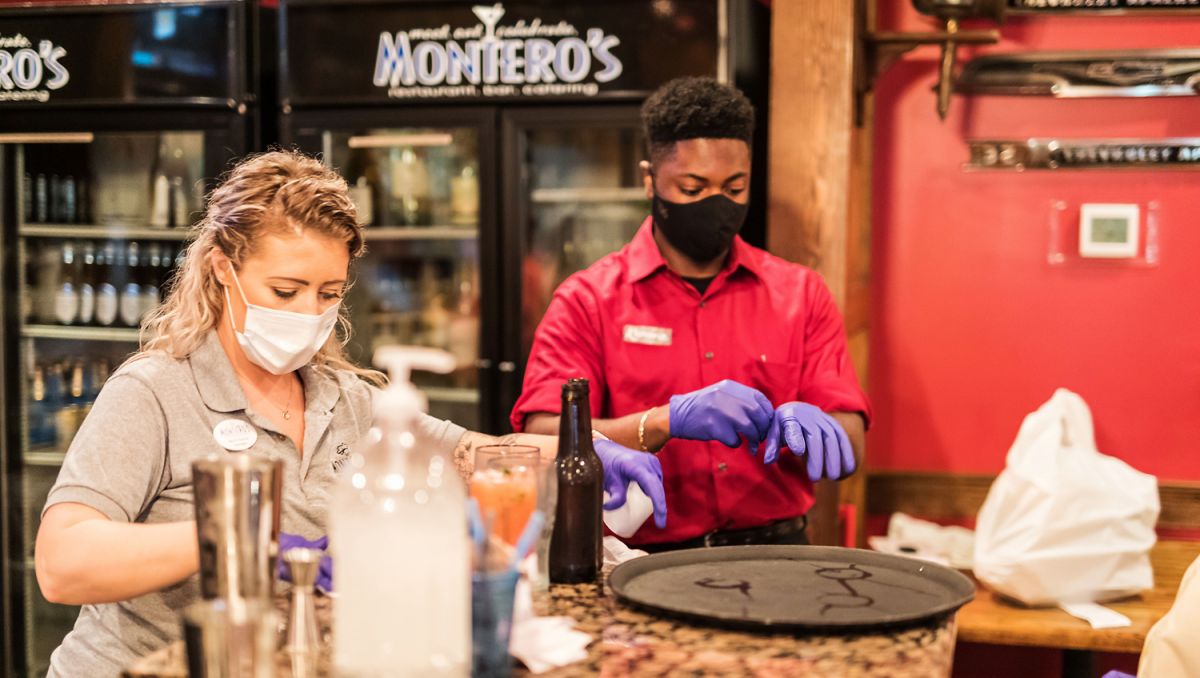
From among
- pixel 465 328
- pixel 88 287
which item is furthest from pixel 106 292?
pixel 465 328

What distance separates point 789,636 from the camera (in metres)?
1.38

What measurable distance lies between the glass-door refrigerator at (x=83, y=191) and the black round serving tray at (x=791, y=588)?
262 centimetres

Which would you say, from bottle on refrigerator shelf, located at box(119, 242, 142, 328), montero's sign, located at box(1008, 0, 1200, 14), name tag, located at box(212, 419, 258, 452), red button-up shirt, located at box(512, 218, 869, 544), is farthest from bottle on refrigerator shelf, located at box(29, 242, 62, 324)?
montero's sign, located at box(1008, 0, 1200, 14)

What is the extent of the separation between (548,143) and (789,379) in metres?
A: 1.71

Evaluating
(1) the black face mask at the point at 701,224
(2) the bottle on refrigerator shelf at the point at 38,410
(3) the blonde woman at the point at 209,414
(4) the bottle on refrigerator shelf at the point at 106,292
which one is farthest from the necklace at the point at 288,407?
(2) the bottle on refrigerator shelf at the point at 38,410

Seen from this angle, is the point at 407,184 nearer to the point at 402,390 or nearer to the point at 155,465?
the point at 155,465

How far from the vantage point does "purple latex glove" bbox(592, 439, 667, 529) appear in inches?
74.7

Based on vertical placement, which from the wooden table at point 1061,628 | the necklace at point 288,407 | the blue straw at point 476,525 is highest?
the necklace at point 288,407

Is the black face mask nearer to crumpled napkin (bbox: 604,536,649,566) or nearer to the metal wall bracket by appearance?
crumpled napkin (bbox: 604,536,649,566)

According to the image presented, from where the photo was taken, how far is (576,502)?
1.66m

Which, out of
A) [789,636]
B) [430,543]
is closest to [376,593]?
[430,543]

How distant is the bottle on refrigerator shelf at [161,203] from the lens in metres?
4.11

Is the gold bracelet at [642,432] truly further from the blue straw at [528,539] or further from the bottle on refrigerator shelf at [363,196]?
the bottle on refrigerator shelf at [363,196]

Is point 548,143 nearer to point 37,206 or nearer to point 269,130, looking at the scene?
point 269,130
